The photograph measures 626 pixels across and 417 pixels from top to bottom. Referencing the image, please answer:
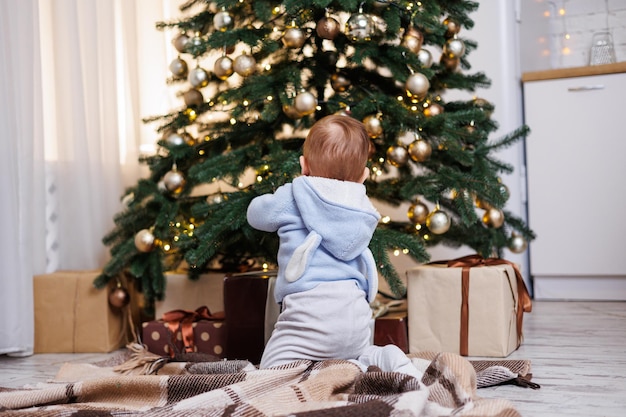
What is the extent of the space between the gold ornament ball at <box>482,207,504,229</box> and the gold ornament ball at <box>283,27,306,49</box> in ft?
2.48

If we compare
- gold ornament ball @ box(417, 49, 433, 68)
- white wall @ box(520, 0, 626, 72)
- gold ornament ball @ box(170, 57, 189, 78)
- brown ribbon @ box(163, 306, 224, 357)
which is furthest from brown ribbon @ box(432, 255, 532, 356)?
white wall @ box(520, 0, 626, 72)

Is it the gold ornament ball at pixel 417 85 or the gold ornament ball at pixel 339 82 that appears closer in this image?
the gold ornament ball at pixel 417 85

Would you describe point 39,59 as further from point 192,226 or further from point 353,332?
point 353,332

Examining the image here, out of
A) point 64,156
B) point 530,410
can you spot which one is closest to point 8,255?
point 64,156

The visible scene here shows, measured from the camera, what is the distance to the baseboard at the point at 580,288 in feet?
10.4

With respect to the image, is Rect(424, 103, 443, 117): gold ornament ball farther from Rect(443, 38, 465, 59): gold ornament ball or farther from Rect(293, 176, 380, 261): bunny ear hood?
Rect(293, 176, 380, 261): bunny ear hood

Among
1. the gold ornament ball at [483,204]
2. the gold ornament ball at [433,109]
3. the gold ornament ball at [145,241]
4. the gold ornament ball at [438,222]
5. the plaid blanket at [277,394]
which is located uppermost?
the gold ornament ball at [433,109]

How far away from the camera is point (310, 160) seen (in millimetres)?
1670

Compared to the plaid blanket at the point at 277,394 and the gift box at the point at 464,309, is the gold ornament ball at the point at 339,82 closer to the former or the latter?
the gift box at the point at 464,309

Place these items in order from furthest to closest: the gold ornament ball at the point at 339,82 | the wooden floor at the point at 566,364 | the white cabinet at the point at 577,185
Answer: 1. the white cabinet at the point at 577,185
2. the gold ornament ball at the point at 339,82
3. the wooden floor at the point at 566,364

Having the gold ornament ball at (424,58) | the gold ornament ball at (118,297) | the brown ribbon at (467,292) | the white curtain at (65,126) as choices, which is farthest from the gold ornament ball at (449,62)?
the gold ornament ball at (118,297)

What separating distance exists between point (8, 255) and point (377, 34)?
1203 mm

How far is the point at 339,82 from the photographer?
219 centimetres

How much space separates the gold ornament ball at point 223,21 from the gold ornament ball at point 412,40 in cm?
50
